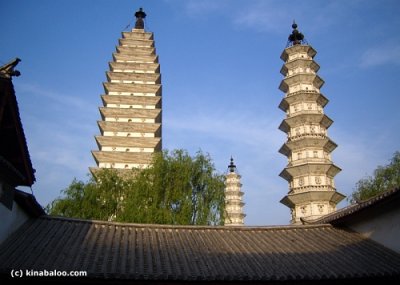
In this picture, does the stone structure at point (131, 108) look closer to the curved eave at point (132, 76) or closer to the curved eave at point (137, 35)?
the curved eave at point (132, 76)

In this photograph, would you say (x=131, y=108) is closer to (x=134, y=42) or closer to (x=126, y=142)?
(x=126, y=142)

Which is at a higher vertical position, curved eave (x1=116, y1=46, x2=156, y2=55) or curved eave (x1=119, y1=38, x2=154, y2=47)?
curved eave (x1=119, y1=38, x2=154, y2=47)

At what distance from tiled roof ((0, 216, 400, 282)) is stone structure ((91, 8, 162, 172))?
20.5 meters

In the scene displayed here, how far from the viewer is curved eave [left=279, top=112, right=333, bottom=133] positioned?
95.9ft

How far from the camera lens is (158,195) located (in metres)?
21.5

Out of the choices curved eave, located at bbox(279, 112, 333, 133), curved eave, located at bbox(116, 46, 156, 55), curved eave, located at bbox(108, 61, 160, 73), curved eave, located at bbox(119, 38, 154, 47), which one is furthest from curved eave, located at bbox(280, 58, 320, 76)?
curved eave, located at bbox(119, 38, 154, 47)

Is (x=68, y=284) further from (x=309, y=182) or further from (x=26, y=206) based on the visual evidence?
(x=309, y=182)

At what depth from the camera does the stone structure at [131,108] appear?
3158 cm

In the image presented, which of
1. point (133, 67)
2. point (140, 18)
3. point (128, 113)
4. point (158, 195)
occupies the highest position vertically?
point (140, 18)

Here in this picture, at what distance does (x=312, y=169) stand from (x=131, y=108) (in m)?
16.9

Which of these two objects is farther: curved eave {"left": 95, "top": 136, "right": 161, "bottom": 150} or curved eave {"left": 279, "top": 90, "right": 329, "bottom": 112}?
curved eave {"left": 95, "top": 136, "right": 161, "bottom": 150}

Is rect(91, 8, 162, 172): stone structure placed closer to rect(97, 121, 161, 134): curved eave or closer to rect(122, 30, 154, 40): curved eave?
rect(97, 121, 161, 134): curved eave

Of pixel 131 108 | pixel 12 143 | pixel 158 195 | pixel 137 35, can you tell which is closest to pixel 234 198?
pixel 131 108

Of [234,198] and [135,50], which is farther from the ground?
[135,50]
